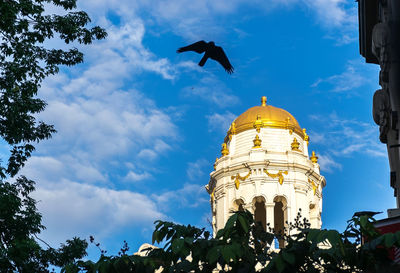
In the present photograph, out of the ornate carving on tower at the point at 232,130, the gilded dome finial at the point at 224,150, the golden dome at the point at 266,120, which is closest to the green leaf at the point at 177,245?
the golden dome at the point at 266,120

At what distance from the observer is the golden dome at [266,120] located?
5219cm

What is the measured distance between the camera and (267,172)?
50.4 m

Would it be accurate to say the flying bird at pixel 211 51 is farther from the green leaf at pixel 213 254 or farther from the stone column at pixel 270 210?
the stone column at pixel 270 210

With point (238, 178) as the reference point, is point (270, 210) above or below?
below

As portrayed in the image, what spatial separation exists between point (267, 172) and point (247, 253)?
1602 inches

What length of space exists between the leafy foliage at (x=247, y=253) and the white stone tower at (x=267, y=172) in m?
38.4

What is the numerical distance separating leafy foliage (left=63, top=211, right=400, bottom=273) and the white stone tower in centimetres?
3837

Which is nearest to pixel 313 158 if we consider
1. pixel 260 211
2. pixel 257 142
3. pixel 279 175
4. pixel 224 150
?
pixel 279 175

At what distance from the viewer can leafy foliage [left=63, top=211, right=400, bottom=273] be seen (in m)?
9.39

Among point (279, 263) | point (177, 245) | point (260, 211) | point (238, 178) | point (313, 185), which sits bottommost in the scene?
point (279, 263)

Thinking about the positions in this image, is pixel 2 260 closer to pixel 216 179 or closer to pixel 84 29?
pixel 84 29

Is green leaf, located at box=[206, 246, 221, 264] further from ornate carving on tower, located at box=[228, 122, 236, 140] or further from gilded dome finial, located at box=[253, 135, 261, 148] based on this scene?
ornate carving on tower, located at box=[228, 122, 236, 140]

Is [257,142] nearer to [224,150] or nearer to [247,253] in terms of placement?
[224,150]

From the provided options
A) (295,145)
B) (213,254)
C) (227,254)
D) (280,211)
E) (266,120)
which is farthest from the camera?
(280,211)
